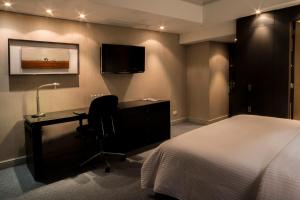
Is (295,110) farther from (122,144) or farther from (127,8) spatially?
(127,8)

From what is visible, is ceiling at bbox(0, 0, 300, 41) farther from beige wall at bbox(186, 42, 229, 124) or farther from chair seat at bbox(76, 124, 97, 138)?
chair seat at bbox(76, 124, 97, 138)

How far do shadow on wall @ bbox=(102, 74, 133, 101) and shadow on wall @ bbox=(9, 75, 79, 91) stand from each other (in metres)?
0.61

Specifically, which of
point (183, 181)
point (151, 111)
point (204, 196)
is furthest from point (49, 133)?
point (204, 196)

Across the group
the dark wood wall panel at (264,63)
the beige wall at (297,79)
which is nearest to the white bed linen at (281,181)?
the dark wood wall panel at (264,63)

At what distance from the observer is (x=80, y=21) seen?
12.6ft

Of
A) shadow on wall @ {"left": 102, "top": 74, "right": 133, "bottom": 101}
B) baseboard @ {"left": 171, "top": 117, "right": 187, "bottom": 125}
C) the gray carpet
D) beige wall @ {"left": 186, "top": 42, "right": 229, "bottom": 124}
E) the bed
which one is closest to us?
the bed

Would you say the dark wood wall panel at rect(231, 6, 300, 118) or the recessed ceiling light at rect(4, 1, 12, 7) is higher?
the recessed ceiling light at rect(4, 1, 12, 7)

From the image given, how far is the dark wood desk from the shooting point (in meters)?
2.85

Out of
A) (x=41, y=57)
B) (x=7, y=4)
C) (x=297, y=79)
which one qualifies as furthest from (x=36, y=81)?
(x=297, y=79)

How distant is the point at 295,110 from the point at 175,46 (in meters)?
2.88

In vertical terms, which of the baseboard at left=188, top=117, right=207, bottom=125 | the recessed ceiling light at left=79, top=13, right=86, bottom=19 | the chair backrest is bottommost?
the baseboard at left=188, top=117, right=207, bottom=125

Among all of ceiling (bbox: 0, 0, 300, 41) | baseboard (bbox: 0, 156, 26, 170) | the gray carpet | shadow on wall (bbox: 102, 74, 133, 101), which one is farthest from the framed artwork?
the gray carpet

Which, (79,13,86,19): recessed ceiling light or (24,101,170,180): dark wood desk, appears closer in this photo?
(24,101,170,180): dark wood desk

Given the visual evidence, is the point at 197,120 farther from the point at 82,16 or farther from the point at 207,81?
the point at 82,16
